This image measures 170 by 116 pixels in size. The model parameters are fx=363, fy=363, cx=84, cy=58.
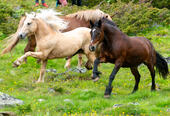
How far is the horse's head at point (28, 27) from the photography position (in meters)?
11.2

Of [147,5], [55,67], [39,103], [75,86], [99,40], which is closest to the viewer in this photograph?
[39,103]

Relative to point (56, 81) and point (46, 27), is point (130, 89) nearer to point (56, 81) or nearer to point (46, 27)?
point (56, 81)

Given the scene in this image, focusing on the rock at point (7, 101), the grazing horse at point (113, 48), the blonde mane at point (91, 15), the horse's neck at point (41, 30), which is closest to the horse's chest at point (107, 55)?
the grazing horse at point (113, 48)

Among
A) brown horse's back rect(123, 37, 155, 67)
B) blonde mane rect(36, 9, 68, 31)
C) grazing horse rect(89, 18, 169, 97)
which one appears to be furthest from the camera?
blonde mane rect(36, 9, 68, 31)

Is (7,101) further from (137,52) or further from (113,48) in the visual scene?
(137,52)

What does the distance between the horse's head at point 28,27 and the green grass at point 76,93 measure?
1.55m

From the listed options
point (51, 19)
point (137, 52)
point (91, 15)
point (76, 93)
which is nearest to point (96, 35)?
point (137, 52)

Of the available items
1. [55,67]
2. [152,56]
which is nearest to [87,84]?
[152,56]

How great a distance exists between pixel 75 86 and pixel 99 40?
2.38 metres

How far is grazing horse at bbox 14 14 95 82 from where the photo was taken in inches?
446

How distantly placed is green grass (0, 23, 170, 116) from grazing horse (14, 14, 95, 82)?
850 millimetres

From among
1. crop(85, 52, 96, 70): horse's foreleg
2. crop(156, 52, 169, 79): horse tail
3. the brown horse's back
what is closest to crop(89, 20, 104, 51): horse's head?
the brown horse's back

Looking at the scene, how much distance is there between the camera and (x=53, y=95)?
9906mm

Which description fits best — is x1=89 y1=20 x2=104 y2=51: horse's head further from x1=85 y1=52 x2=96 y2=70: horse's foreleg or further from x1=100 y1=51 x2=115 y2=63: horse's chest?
x1=85 y1=52 x2=96 y2=70: horse's foreleg
